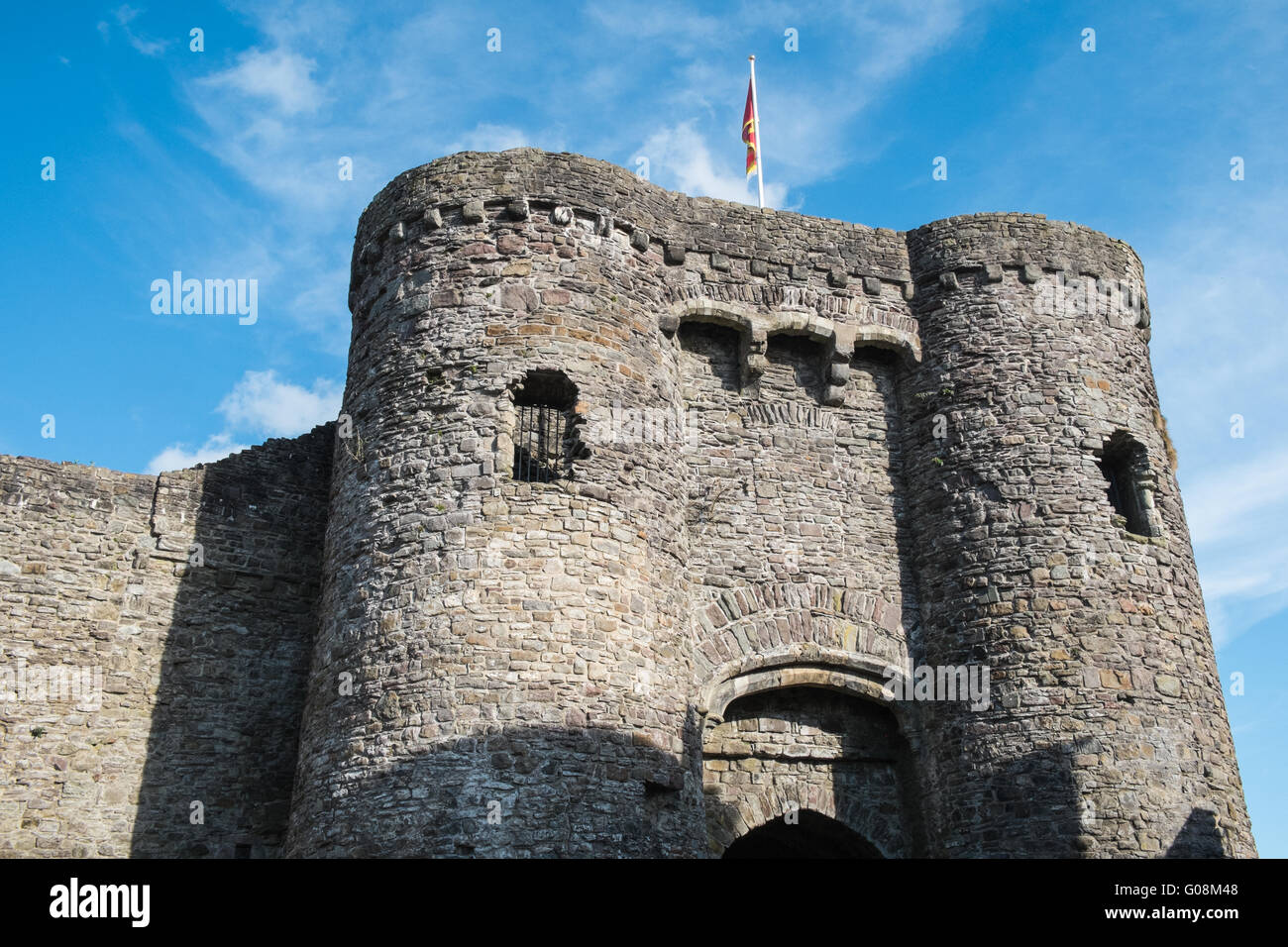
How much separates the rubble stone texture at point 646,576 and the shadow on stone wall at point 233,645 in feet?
0.10

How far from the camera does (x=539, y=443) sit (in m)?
11.2

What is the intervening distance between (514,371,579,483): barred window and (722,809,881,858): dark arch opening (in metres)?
3.96

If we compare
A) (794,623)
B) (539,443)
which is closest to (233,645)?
(539,443)

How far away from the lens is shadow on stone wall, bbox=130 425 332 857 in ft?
36.3

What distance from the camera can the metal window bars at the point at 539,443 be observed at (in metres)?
11.1

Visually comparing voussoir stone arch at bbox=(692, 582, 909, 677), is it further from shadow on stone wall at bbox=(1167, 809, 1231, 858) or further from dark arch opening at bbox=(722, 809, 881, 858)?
shadow on stone wall at bbox=(1167, 809, 1231, 858)

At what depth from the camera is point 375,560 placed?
1052 cm

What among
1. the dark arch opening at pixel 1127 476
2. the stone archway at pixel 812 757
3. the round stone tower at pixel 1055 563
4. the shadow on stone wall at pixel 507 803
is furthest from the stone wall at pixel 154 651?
the dark arch opening at pixel 1127 476

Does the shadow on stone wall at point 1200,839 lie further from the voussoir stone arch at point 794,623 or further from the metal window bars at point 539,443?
the metal window bars at point 539,443

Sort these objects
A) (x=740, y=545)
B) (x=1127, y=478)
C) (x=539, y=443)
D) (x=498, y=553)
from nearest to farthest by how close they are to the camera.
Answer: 1. (x=498, y=553)
2. (x=539, y=443)
3. (x=740, y=545)
4. (x=1127, y=478)

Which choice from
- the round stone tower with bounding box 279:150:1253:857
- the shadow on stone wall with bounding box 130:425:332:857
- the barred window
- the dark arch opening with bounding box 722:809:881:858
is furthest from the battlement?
the dark arch opening with bounding box 722:809:881:858

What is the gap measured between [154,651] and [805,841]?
6625 mm

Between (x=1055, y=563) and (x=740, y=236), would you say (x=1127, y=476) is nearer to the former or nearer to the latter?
(x=1055, y=563)
